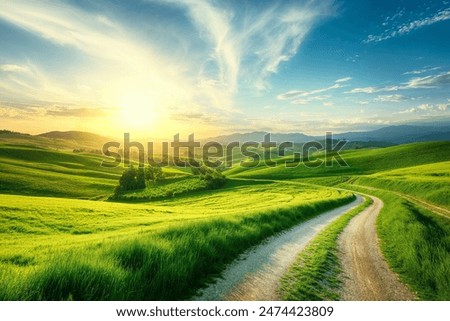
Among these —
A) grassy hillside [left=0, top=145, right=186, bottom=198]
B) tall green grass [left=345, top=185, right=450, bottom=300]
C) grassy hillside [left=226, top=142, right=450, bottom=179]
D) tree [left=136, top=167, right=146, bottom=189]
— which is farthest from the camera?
grassy hillside [left=226, top=142, right=450, bottom=179]

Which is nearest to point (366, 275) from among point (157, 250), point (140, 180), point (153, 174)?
point (157, 250)

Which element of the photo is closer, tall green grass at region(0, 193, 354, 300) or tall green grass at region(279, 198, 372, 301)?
tall green grass at region(0, 193, 354, 300)

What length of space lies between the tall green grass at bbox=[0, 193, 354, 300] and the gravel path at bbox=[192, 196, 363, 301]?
477 millimetres

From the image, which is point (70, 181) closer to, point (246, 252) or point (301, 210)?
point (301, 210)

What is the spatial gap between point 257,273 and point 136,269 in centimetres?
404

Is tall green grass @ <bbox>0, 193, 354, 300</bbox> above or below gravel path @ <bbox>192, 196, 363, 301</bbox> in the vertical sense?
above

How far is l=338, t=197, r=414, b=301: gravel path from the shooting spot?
29.7ft

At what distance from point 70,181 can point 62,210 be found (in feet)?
213

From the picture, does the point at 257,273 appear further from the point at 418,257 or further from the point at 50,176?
the point at 50,176

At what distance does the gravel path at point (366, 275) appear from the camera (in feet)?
29.7

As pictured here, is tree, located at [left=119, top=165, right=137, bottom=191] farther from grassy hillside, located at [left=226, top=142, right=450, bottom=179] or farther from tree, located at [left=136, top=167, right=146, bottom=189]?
grassy hillside, located at [left=226, top=142, right=450, bottom=179]

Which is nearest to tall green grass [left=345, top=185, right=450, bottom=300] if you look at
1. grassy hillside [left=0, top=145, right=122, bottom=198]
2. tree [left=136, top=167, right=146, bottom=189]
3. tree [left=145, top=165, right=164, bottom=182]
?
tree [left=136, top=167, right=146, bottom=189]

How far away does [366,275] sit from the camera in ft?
35.5
